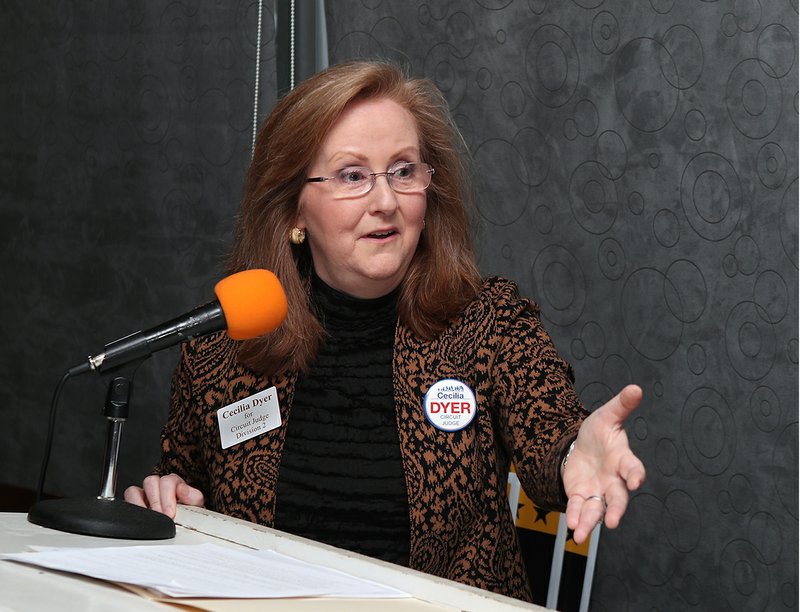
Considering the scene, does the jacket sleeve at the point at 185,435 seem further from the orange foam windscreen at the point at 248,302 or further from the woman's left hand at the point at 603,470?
the woman's left hand at the point at 603,470

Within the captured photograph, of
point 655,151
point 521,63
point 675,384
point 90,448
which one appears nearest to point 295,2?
point 521,63

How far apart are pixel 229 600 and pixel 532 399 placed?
2.63ft

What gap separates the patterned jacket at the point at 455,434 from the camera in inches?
68.3

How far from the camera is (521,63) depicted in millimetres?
2584

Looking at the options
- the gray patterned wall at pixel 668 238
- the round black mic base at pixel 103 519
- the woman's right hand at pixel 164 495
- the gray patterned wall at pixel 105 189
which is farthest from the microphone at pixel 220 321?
the gray patterned wall at pixel 105 189

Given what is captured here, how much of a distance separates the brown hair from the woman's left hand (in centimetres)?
58

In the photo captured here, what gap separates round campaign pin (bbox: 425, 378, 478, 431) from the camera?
1.78 metres

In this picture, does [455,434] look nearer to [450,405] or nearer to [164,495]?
[450,405]

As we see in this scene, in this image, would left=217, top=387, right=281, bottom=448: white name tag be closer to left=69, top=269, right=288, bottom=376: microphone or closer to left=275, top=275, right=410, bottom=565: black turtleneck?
left=275, top=275, right=410, bottom=565: black turtleneck

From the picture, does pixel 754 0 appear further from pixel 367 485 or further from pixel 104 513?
pixel 104 513

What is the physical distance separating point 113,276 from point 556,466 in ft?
9.06

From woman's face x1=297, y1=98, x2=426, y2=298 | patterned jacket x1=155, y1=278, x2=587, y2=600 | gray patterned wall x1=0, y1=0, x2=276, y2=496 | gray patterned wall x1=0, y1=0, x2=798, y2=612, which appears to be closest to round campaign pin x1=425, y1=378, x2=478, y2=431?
patterned jacket x1=155, y1=278, x2=587, y2=600

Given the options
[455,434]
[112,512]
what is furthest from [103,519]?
[455,434]

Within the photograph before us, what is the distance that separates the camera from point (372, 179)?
1836mm
